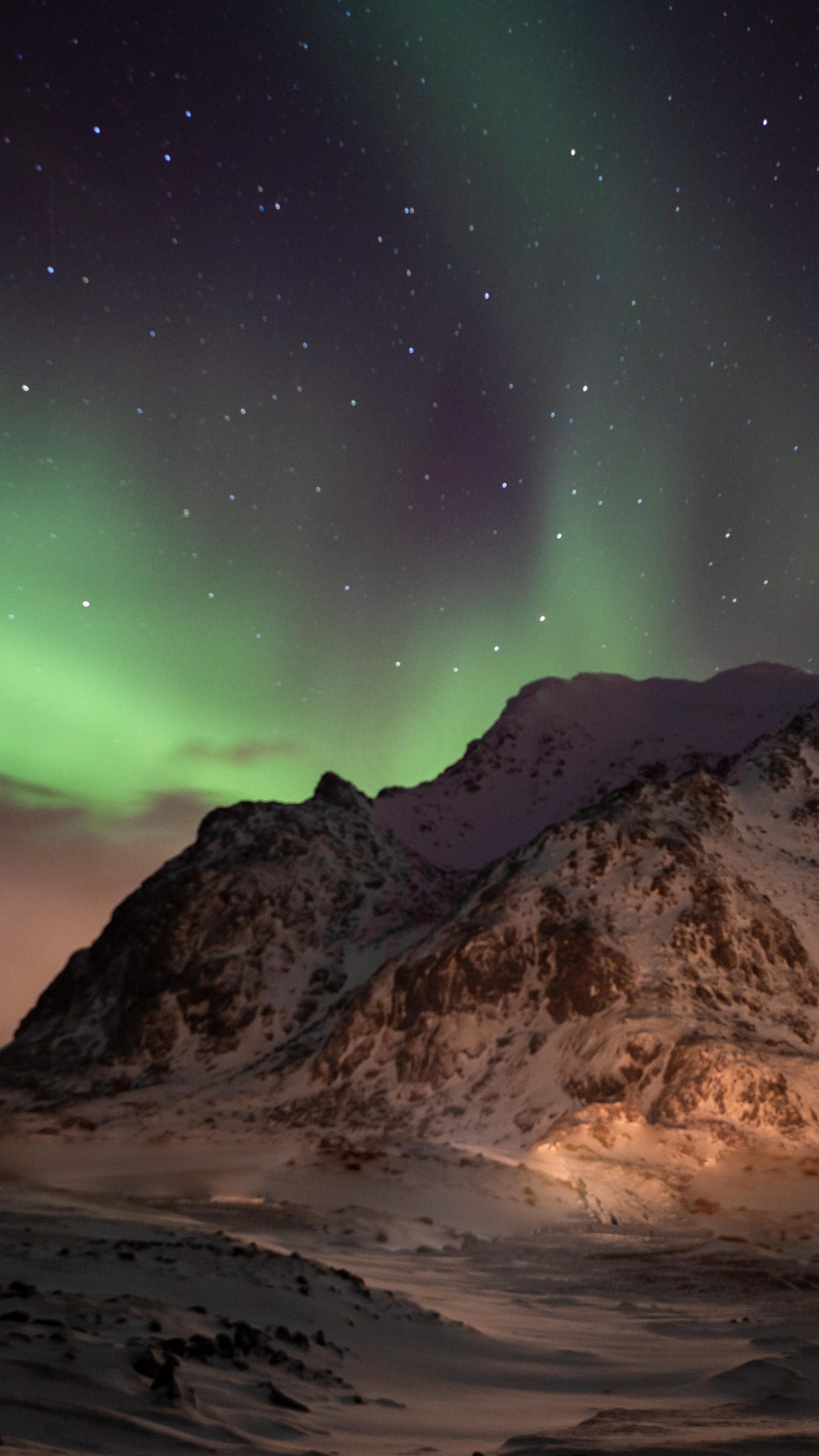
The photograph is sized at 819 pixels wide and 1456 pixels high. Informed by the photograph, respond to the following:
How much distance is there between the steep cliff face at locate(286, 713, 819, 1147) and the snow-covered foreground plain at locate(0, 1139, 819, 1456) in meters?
12.5

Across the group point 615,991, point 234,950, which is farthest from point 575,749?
point 615,991

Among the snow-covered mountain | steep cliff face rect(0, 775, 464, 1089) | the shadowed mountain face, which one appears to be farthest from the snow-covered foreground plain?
the snow-covered mountain

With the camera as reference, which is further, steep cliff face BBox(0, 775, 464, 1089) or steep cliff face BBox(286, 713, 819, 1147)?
steep cliff face BBox(0, 775, 464, 1089)

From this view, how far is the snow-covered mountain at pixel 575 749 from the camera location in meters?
82.8

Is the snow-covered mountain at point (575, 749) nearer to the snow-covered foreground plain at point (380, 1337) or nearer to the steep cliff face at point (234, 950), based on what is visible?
the steep cliff face at point (234, 950)

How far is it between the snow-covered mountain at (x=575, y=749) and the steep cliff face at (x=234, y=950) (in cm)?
1072

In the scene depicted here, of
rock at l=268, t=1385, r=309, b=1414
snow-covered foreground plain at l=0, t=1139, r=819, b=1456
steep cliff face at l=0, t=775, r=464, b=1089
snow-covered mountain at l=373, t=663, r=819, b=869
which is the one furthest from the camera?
snow-covered mountain at l=373, t=663, r=819, b=869

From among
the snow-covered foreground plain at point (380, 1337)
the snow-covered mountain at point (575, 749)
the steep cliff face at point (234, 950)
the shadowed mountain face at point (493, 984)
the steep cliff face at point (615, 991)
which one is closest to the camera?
the snow-covered foreground plain at point (380, 1337)

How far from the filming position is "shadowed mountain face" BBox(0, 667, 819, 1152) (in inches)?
1435

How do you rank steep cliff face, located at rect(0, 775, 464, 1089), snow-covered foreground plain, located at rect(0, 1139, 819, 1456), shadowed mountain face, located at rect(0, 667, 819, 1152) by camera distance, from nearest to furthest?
snow-covered foreground plain, located at rect(0, 1139, 819, 1456) < shadowed mountain face, located at rect(0, 667, 819, 1152) < steep cliff face, located at rect(0, 775, 464, 1089)

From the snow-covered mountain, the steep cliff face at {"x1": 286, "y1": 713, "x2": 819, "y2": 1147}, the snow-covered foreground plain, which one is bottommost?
the snow-covered foreground plain

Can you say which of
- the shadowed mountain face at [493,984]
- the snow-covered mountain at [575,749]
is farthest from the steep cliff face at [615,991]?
the snow-covered mountain at [575,749]

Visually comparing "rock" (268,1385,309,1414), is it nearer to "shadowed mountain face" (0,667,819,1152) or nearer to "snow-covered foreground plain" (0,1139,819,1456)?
"snow-covered foreground plain" (0,1139,819,1456)

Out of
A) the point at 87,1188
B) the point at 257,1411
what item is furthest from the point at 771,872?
the point at 257,1411
